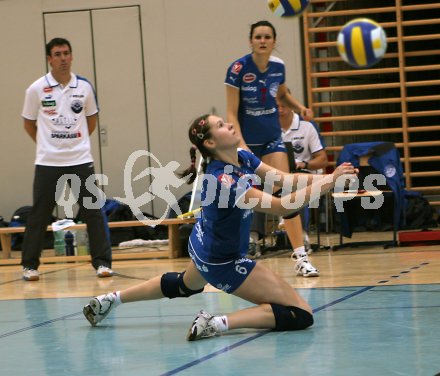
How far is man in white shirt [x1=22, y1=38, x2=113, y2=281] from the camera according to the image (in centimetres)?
771

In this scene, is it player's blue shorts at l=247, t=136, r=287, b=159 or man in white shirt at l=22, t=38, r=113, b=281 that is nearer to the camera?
player's blue shorts at l=247, t=136, r=287, b=159

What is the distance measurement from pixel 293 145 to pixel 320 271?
2.48m

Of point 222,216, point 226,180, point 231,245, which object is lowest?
point 231,245

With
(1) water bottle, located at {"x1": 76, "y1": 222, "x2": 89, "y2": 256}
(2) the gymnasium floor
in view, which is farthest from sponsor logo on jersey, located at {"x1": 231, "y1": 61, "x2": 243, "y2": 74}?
(1) water bottle, located at {"x1": 76, "y1": 222, "x2": 89, "y2": 256}

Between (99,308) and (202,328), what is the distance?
2.60 ft

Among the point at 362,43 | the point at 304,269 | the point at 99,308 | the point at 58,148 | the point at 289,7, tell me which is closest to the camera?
the point at 362,43

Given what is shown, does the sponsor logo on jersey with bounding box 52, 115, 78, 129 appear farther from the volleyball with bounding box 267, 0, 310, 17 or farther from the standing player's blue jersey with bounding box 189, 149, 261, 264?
the standing player's blue jersey with bounding box 189, 149, 261, 264

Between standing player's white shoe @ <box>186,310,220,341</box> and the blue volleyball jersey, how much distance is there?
112 inches

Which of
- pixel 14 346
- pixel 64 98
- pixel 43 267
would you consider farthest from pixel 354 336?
pixel 43 267

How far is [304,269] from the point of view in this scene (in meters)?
6.95

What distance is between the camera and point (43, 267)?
9.05 meters

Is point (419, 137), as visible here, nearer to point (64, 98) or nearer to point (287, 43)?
point (287, 43)

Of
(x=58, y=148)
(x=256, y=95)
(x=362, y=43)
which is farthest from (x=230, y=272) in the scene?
(x=58, y=148)

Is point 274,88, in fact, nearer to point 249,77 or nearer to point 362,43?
point 249,77
